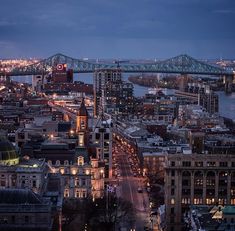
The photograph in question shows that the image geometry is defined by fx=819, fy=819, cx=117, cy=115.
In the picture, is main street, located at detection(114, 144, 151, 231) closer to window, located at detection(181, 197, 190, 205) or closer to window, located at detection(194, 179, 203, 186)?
window, located at detection(181, 197, 190, 205)

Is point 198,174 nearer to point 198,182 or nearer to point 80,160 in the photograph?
point 198,182

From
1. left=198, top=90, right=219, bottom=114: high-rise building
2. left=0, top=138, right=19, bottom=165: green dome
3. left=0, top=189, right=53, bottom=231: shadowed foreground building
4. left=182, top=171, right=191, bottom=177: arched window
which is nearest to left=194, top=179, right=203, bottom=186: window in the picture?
left=182, top=171, right=191, bottom=177: arched window

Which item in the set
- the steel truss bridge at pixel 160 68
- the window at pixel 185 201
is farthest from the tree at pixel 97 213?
the steel truss bridge at pixel 160 68

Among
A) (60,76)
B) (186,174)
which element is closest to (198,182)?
(186,174)

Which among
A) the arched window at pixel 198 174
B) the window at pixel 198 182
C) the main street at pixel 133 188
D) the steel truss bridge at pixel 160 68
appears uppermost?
the arched window at pixel 198 174

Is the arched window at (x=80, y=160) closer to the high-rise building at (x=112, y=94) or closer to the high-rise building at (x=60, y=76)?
the high-rise building at (x=112, y=94)

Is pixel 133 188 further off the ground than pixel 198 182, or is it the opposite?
pixel 198 182
